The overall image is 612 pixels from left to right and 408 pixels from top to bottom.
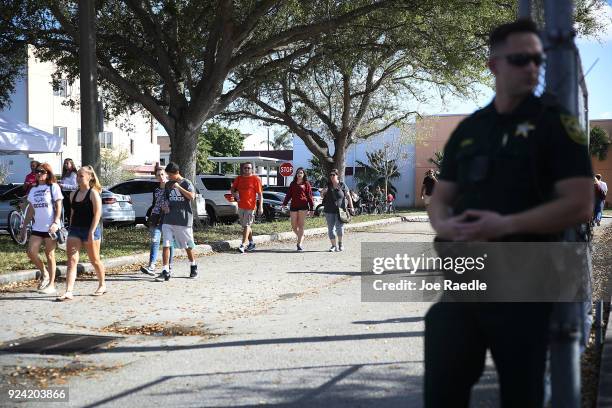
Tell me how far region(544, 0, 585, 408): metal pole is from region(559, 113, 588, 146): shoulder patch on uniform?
29cm

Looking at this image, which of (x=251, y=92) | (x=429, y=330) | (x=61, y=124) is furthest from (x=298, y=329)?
(x=61, y=124)

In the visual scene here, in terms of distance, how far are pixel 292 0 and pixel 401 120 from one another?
1878 centimetres

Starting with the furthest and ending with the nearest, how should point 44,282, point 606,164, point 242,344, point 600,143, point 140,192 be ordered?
point 606,164
point 600,143
point 140,192
point 44,282
point 242,344

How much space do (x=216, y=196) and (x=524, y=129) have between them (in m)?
24.1

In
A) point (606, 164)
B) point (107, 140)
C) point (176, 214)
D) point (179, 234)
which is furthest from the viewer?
point (107, 140)

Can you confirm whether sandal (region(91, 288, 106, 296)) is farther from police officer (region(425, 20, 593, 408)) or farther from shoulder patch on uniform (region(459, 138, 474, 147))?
shoulder patch on uniform (region(459, 138, 474, 147))

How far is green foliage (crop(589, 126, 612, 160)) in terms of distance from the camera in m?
51.9

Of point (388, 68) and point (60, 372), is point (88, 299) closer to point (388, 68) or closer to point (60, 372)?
point (60, 372)

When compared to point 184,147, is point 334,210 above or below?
below

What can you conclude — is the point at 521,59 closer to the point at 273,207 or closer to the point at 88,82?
the point at 88,82

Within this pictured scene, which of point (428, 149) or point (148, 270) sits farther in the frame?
point (428, 149)

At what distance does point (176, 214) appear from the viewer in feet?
36.9

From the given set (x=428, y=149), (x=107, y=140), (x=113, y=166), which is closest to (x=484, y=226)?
(x=113, y=166)

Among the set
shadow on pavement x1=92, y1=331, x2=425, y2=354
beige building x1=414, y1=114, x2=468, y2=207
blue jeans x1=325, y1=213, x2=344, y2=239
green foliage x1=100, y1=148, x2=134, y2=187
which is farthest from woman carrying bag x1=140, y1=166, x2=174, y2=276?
beige building x1=414, y1=114, x2=468, y2=207
